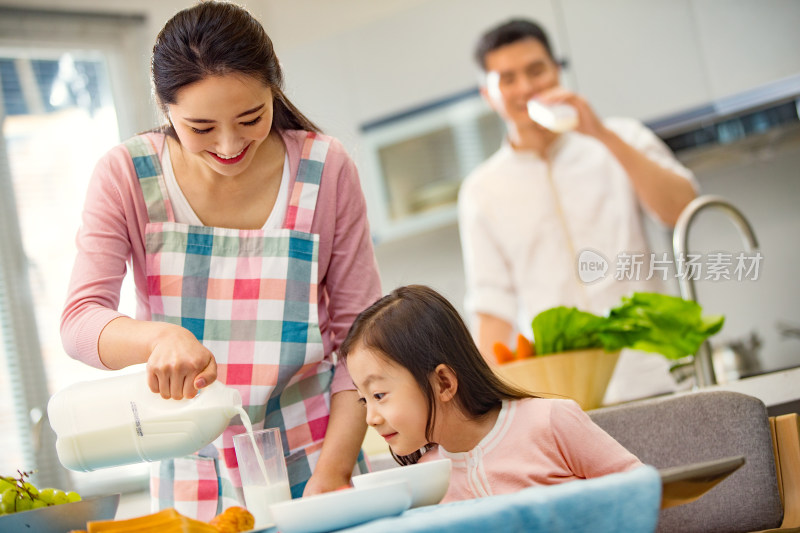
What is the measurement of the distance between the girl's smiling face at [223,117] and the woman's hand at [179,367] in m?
0.30

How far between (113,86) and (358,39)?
1030 mm

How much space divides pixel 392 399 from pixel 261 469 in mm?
266

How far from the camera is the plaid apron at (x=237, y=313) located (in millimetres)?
1221

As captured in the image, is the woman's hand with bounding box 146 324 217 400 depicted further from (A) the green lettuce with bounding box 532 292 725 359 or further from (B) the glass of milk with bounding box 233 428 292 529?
(A) the green lettuce with bounding box 532 292 725 359

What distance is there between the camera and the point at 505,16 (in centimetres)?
338

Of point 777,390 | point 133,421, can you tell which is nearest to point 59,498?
point 133,421

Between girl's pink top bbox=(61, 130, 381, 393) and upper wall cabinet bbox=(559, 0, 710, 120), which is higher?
upper wall cabinet bbox=(559, 0, 710, 120)

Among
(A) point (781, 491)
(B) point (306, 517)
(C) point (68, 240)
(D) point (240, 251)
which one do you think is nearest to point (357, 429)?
(D) point (240, 251)

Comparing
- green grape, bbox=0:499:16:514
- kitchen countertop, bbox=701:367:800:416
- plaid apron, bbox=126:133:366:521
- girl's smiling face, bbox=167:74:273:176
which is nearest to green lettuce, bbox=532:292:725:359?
kitchen countertop, bbox=701:367:800:416

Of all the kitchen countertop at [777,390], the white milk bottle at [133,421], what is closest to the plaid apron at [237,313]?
the white milk bottle at [133,421]

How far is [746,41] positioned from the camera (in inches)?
121

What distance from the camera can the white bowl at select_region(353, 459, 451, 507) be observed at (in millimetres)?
832

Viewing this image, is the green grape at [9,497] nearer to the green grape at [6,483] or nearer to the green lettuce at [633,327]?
the green grape at [6,483]

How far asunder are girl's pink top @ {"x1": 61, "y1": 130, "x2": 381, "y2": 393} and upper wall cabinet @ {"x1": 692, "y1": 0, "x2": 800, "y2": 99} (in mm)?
2255
